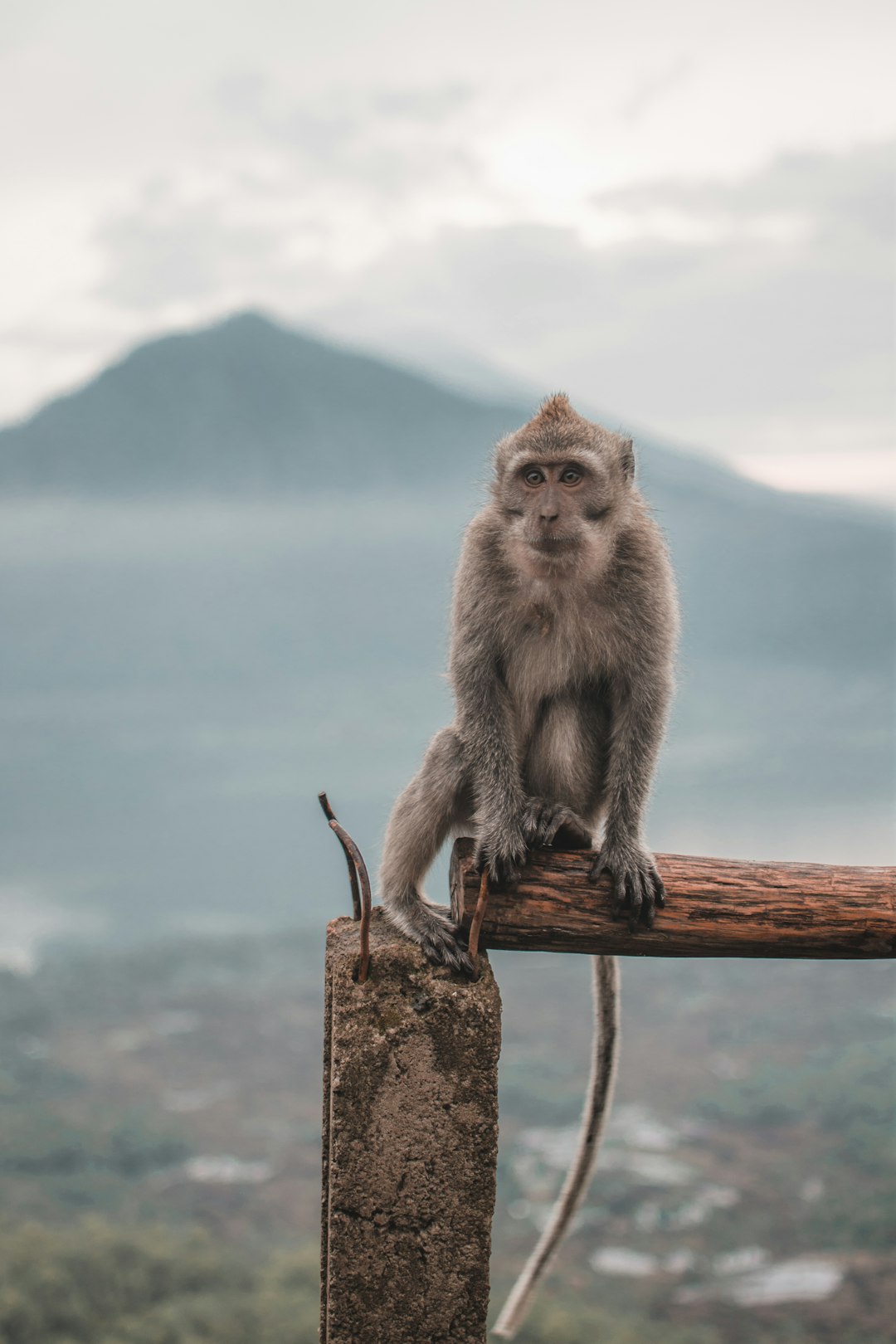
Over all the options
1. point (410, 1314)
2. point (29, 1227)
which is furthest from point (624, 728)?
point (29, 1227)

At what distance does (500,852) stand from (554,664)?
1.21 metres

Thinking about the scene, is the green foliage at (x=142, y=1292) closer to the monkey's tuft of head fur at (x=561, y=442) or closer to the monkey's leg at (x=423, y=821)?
the monkey's leg at (x=423, y=821)

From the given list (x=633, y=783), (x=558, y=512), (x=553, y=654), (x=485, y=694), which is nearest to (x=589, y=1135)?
(x=633, y=783)

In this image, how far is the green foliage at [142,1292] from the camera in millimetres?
33031

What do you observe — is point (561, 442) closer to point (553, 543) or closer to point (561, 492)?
point (561, 492)

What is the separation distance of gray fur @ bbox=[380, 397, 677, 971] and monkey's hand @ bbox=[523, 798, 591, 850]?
2 centimetres

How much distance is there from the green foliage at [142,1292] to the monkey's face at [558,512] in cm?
3031

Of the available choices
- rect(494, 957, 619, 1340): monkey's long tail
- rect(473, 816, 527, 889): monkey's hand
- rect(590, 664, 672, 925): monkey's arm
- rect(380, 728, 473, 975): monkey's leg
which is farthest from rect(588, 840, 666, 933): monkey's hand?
rect(494, 957, 619, 1340): monkey's long tail

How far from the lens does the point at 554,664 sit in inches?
243

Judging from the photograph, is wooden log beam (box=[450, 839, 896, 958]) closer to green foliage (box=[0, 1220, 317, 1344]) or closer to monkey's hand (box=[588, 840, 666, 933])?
monkey's hand (box=[588, 840, 666, 933])

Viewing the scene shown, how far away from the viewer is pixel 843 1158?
1831 inches

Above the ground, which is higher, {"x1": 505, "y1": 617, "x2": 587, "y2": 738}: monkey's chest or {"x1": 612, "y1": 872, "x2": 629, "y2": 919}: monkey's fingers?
{"x1": 505, "y1": 617, "x2": 587, "y2": 738}: monkey's chest

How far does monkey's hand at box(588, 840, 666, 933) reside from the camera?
17.6ft

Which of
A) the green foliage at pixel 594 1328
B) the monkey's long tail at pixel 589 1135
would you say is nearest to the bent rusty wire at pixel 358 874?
the monkey's long tail at pixel 589 1135
